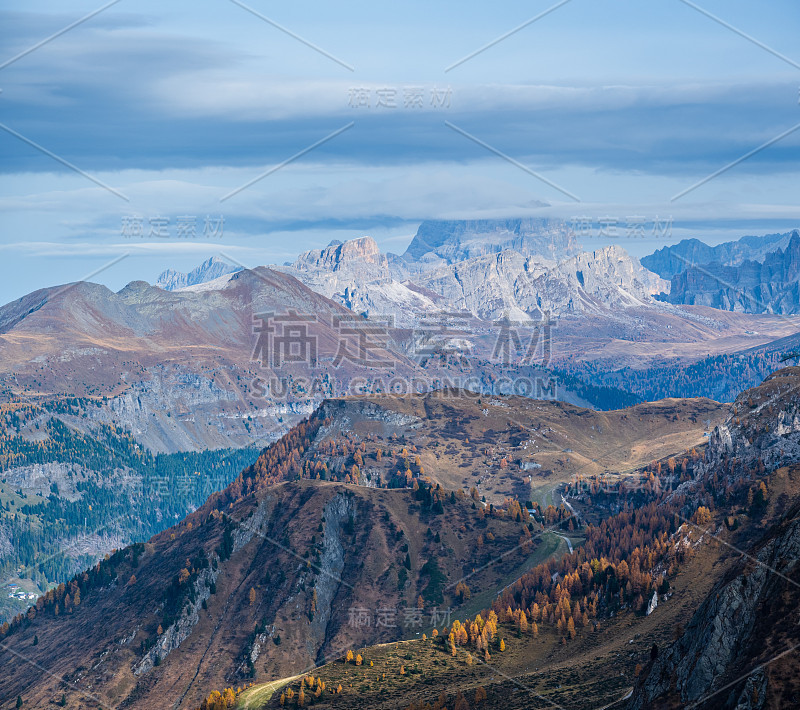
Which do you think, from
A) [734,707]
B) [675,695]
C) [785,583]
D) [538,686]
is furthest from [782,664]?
[538,686]

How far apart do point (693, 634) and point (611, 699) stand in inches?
1497

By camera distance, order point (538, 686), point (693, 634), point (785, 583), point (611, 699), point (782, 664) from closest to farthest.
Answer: point (782, 664) < point (785, 583) < point (693, 634) < point (611, 699) < point (538, 686)

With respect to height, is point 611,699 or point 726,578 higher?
point 726,578

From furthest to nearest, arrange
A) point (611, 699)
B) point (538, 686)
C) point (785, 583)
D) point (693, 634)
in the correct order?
point (538, 686) < point (611, 699) < point (693, 634) < point (785, 583)

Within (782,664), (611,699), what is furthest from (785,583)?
(611,699)

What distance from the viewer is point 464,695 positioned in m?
198

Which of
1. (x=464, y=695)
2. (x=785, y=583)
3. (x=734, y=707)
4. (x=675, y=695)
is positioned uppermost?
(x=785, y=583)

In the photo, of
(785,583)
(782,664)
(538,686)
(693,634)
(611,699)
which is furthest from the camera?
(538,686)

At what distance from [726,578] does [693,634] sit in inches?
467

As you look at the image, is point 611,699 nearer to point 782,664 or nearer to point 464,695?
point 464,695

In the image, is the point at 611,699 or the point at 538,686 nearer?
the point at 611,699

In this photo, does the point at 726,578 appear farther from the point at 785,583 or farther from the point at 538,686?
the point at 538,686

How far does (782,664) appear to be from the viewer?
10788 centimetres

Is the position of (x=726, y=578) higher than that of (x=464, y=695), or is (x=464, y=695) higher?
(x=726, y=578)
